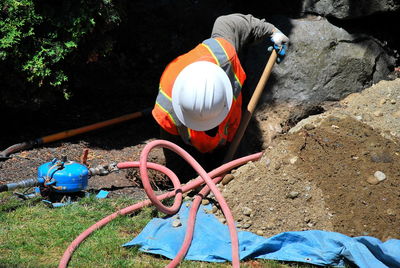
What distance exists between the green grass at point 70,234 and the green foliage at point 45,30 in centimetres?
126

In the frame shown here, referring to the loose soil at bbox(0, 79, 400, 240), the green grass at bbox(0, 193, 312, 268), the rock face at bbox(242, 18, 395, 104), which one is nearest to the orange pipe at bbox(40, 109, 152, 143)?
the loose soil at bbox(0, 79, 400, 240)

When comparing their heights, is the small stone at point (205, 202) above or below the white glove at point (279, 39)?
below

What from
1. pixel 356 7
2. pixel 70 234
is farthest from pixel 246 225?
pixel 356 7

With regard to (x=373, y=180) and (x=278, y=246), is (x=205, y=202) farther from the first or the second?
(x=373, y=180)

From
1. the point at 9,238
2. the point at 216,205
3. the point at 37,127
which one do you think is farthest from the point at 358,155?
the point at 37,127

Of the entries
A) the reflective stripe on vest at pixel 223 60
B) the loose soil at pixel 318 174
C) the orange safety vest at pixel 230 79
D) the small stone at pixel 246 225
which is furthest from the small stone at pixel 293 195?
the reflective stripe on vest at pixel 223 60

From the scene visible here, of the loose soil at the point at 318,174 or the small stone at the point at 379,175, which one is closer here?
the loose soil at the point at 318,174

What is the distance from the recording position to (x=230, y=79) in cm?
477

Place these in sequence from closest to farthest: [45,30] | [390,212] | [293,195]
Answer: [390,212] → [293,195] → [45,30]

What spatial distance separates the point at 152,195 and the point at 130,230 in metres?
0.41

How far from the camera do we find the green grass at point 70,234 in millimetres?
3652

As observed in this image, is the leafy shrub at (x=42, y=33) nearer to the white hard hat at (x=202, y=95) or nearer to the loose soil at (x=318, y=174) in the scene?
the loose soil at (x=318, y=174)

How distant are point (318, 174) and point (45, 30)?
2.94 metres

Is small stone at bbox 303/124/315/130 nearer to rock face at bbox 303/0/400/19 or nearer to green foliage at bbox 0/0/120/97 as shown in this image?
rock face at bbox 303/0/400/19
